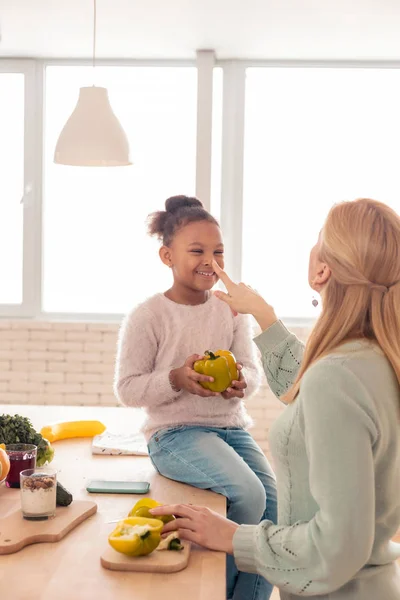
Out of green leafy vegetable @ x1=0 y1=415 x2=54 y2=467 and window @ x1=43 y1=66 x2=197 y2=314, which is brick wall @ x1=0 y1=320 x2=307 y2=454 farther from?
green leafy vegetable @ x1=0 y1=415 x2=54 y2=467

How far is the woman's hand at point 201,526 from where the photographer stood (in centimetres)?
156

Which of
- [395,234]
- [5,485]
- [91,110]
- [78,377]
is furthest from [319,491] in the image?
[78,377]

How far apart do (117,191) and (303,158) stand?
1216mm

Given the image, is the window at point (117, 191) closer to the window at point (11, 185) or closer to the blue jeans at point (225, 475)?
the window at point (11, 185)

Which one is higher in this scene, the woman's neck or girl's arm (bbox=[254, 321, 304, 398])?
the woman's neck

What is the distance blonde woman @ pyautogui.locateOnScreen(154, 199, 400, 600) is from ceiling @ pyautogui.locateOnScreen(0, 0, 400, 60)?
2943 mm

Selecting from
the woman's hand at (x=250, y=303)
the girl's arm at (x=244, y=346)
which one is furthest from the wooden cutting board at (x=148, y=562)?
the girl's arm at (x=244, y=346)

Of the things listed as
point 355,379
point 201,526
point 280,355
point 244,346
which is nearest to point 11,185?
point 244,346

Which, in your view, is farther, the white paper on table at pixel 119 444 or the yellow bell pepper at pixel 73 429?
the yellow bell pepper at pixel 73 429

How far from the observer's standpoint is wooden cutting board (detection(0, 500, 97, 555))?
153 centimetres

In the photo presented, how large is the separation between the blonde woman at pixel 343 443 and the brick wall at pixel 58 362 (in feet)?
11.7

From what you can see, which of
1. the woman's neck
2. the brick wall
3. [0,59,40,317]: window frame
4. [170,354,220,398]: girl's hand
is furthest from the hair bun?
[0,59,40,317]: window frame

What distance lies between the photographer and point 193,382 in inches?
85.7

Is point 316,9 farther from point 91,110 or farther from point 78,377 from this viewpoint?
point 78,377
